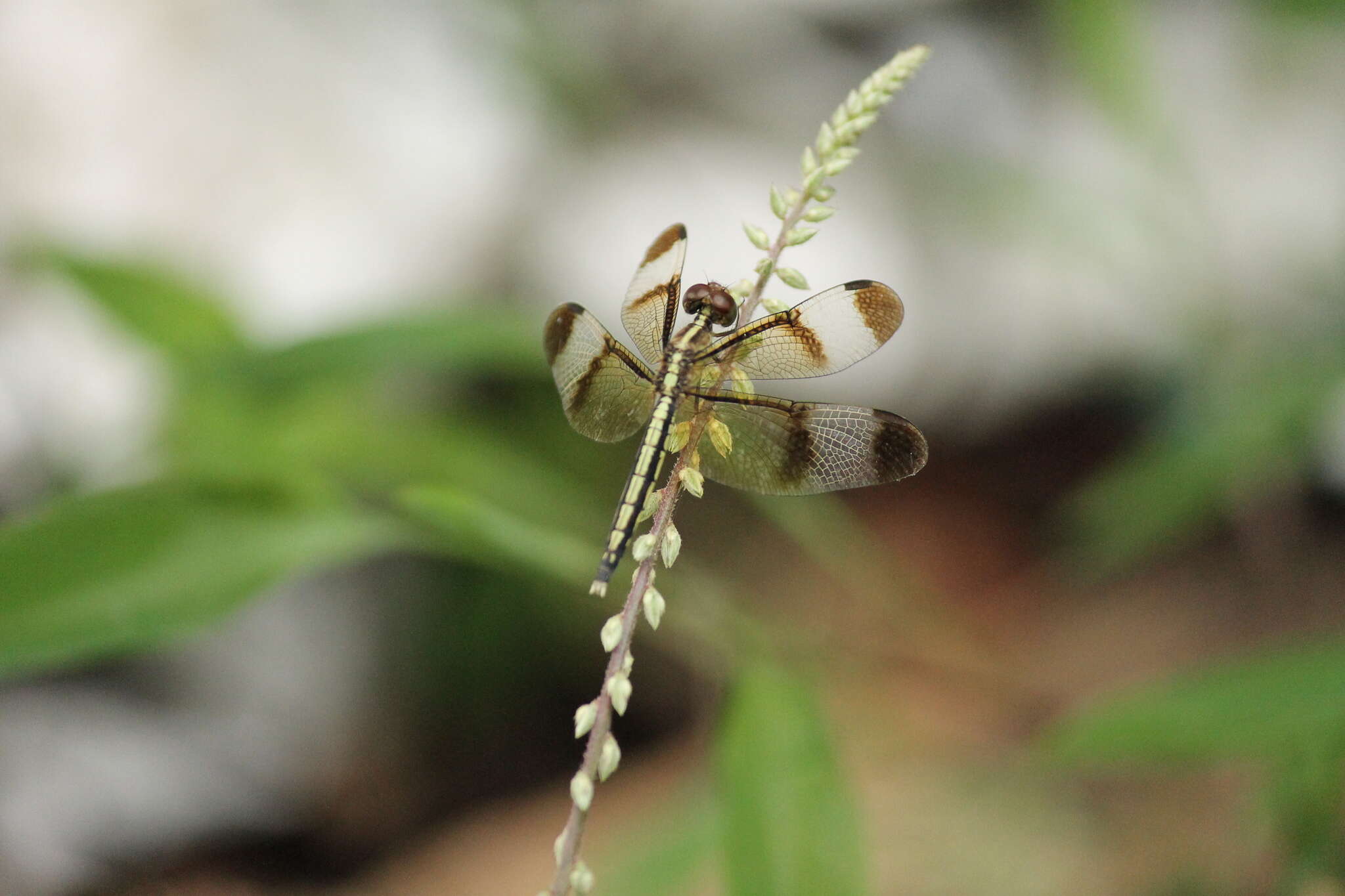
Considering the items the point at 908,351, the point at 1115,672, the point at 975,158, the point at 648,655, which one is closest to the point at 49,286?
the point at 648,655

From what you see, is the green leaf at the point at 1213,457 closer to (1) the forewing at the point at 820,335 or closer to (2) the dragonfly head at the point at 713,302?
(1) the forewing at the point at 820,335

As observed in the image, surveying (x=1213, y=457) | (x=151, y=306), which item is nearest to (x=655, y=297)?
(x=151, y=306)

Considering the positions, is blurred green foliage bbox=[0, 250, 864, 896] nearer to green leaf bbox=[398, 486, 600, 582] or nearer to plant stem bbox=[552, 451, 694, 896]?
green leaf bbox=[398, 486, 600, 582]

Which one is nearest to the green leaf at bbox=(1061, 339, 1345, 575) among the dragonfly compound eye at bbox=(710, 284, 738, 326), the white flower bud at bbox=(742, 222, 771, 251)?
the dragonfly compound eye at bbox=(710, 284, 738, 326)

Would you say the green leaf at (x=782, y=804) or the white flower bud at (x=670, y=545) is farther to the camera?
the green leaf at (x=782, y=804)

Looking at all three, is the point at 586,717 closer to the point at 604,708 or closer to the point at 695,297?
the point at 604,708

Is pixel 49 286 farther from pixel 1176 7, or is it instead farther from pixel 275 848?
pixel 1176 7

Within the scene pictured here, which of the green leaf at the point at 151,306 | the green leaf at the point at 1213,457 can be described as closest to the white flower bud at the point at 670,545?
the green leaf at the point at 151,306
